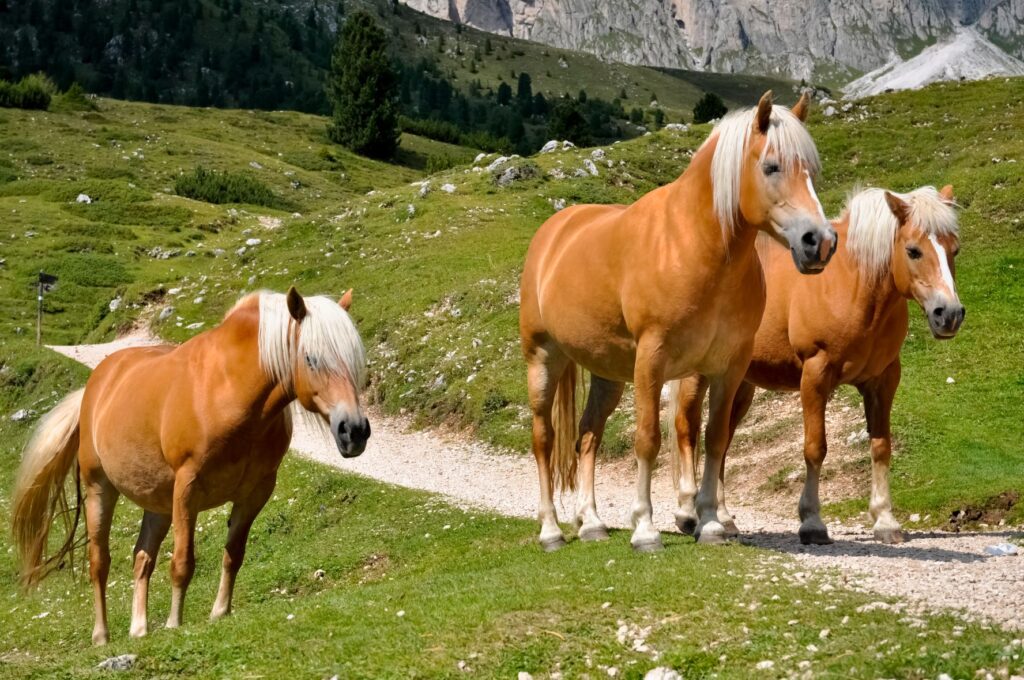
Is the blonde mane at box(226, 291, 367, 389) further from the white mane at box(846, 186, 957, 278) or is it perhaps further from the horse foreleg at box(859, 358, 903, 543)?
the horse foreleg at box(859, 358, 903, 543)

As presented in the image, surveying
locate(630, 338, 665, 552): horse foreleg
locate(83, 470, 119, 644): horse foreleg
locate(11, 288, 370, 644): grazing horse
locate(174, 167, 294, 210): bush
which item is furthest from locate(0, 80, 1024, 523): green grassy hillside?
locate(83, 470, 119, 644): horse foreleg

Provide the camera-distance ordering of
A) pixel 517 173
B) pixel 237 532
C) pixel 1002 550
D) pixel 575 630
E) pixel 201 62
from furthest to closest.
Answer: pixel 201 62
pixel 517 173
pixel 237 532
pixel 1002 550
pixel 575 630

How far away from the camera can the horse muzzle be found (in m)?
8.67

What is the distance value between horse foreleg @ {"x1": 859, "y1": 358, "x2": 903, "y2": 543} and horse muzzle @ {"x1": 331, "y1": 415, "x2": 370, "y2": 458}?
5354 millimetres

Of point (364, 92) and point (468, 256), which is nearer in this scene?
point (468, 256)

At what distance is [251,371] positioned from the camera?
9.42 metres

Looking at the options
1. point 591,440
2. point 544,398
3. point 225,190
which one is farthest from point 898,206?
point 225,190

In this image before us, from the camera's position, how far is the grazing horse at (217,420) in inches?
359

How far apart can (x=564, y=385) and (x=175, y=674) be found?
5356mm

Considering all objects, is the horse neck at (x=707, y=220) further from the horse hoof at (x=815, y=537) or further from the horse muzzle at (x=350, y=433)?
the horse muzzle at (x=350, y=433)

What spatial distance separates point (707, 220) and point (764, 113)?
3.46 ft

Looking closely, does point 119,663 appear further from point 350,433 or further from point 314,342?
point 314,342

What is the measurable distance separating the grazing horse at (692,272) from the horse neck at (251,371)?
118 inches

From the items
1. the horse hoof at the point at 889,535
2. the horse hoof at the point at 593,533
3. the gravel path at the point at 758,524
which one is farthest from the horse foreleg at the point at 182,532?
the horse hoof at the point at 889,535
